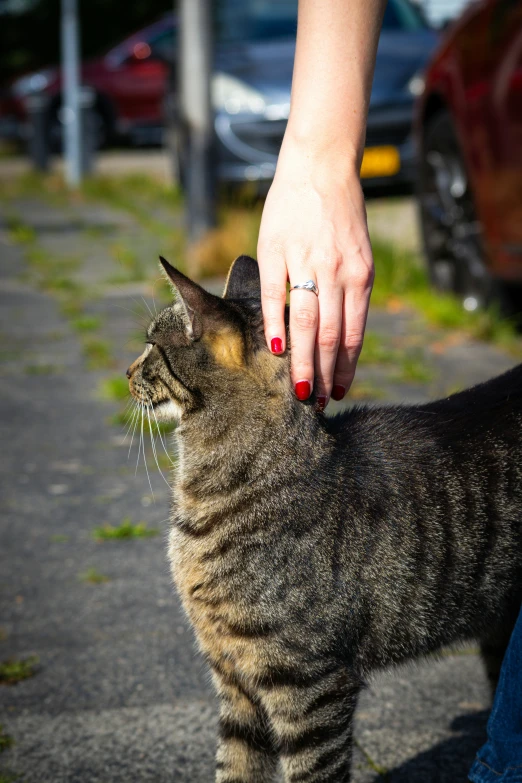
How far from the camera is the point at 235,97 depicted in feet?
30.0

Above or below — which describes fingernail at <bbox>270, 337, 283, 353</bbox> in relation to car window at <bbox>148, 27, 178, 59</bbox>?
below

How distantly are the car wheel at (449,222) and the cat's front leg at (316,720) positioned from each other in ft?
12.5

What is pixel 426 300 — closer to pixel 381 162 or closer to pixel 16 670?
pixel 381 162

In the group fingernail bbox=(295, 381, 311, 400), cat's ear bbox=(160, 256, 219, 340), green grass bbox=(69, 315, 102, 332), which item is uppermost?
cat's ear bbox=(160, 256, 219, 340)

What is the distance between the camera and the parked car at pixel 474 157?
475 cm

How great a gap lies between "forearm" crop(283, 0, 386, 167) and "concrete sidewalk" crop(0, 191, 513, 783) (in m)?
1.42

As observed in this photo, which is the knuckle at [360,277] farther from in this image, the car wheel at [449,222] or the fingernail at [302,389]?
the car wheel at [449,222]

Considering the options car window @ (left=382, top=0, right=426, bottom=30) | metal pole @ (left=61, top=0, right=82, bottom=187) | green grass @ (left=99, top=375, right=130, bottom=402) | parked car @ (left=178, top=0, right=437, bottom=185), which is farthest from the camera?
metal pole @ (left=61, top=0, right=82, bottom=187)

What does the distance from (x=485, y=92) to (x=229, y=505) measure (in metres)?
3.49

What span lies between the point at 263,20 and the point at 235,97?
4.54 ft

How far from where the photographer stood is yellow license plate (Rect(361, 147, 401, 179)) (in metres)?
9.13

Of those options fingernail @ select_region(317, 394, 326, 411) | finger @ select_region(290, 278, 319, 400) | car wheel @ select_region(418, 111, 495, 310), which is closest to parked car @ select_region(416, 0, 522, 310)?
car wheel @ select_region(418, 111, 495, 310)

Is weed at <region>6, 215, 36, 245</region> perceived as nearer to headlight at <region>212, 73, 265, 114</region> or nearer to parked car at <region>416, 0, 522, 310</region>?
headlight at <region>212, 73, 265, 114</region>

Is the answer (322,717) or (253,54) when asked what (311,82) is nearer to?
(322,717)
